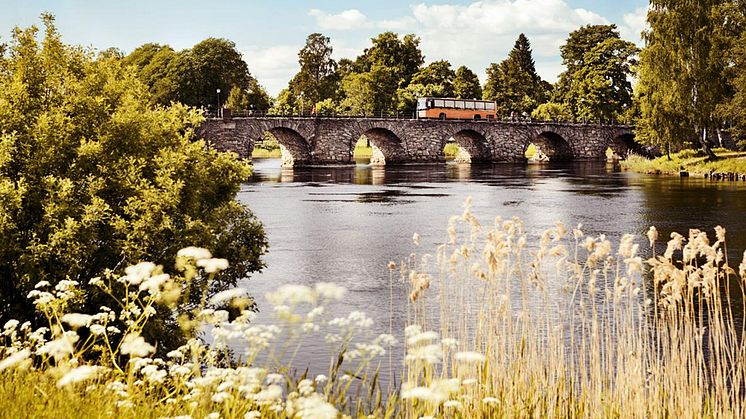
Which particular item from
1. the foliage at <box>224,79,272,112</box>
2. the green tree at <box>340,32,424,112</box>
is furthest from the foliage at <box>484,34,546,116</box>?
the foliage at <box>224,79,272,112</box>

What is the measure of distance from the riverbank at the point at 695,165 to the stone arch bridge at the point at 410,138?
2420 cm

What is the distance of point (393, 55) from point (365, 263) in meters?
91.2

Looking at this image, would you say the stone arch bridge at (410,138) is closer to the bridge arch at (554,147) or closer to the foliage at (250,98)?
the bridge arch at (554,147)

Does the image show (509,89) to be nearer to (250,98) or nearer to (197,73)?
(250,98)

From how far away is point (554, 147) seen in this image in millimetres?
102312

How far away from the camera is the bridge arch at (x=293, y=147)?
84.4 m

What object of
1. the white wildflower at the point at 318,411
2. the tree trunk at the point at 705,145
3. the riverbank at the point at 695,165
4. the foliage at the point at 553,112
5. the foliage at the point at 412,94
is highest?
the foliage at the point at 412,94

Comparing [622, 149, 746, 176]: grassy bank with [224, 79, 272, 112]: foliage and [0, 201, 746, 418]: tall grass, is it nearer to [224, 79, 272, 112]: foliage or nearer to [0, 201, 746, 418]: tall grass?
[0, 201, 746, 418]: tall grass

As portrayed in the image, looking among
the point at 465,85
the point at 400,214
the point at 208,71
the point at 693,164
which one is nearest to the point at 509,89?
the point at 465,85

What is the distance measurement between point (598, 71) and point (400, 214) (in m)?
68.9

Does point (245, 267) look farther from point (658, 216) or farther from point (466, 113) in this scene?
point (466, 113)

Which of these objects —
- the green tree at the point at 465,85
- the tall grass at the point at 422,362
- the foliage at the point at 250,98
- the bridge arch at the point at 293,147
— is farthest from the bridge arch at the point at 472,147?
the tall grass at the point at 422,362

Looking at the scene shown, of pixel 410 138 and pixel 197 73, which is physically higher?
pixel 197 73

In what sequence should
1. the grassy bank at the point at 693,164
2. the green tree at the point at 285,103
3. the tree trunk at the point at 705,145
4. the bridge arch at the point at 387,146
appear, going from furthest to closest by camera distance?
the green tree at the point at 285,103
the bridge arch at the point at 387,146
the tree trunk at the point at 705,145
the grassy bank at the point at 693,164
